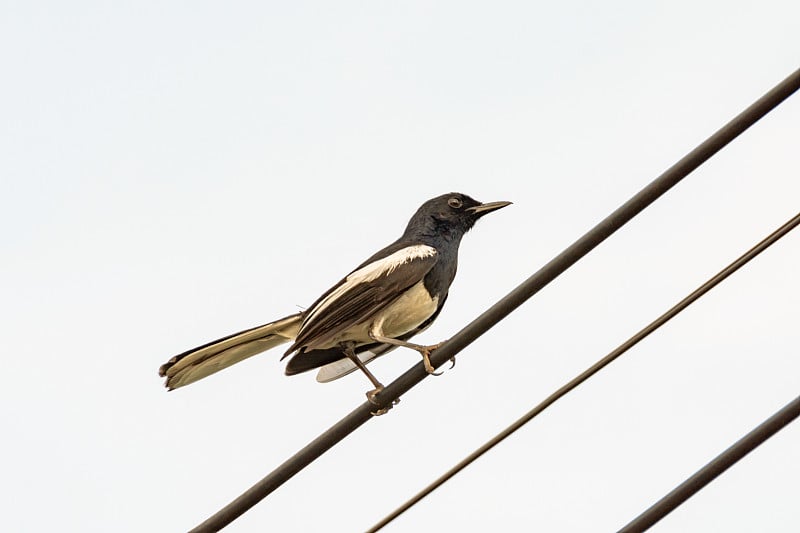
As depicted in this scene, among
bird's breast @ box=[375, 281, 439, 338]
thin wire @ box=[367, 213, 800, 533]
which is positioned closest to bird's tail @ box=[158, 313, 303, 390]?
bird's breast @ box=[375, 281, 439, 338]

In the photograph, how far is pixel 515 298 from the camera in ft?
15.4

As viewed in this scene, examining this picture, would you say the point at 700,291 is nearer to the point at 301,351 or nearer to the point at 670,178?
the point at 670,178

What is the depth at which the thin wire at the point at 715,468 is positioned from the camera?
3.66 metres

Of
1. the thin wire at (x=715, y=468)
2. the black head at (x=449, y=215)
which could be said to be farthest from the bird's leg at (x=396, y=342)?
the thin wire at (x=715, y=468)

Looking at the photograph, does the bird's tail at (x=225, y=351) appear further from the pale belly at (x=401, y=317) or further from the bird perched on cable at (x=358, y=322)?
the pale belly at (x=401, y=317)

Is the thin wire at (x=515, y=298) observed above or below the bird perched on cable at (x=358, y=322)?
below

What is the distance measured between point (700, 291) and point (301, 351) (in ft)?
12.3

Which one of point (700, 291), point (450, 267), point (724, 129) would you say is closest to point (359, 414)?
point (700, 291)

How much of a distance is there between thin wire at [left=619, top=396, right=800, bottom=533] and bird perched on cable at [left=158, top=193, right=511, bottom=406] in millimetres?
2936

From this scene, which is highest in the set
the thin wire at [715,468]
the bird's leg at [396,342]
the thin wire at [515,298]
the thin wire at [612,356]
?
the bird's leg at [396,342]

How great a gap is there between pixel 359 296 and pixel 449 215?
1426 millimetres

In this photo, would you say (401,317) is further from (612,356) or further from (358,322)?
(612,356)

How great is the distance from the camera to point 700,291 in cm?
428

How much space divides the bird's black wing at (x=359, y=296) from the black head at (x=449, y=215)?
2.16ft
